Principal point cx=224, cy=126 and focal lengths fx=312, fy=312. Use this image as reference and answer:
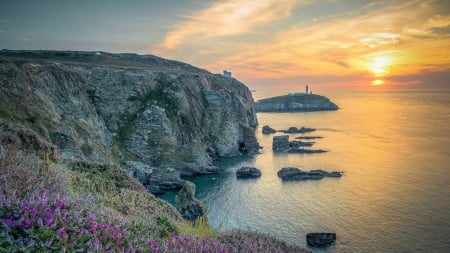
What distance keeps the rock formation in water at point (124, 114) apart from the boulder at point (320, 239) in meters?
35.8

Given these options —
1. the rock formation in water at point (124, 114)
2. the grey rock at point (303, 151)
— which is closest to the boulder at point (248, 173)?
the rock formation in water at point (124, 114)

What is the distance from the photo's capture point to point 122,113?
93188 mm

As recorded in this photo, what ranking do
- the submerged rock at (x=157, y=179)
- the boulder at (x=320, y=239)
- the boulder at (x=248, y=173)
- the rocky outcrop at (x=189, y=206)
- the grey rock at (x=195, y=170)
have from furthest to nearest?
the grey rock at (x=195, y=170) < the boulder at (x=248, y=173) < the submerged rock at (x=157, y=179) < the boulder at (x=320, y=239) < the rocky outcrop at (x=189, y=206)

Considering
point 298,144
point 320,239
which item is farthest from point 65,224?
point 298,144

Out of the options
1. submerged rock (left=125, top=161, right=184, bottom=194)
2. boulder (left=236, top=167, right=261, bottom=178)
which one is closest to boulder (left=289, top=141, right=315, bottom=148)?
boulder (left=236, top=167, right=261, bottom=178)

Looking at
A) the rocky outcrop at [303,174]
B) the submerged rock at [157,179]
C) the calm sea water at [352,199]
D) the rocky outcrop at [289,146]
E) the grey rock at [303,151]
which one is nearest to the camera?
the calm sea water at [352,199]

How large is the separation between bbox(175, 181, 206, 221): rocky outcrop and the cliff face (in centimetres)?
2106

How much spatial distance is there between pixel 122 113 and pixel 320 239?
228ft

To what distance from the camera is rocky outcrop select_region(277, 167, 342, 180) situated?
7675 cm

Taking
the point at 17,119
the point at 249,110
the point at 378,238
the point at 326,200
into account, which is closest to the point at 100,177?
the point at 378,238

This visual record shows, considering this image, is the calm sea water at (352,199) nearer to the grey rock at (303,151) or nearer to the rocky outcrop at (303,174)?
the rocky outcrop at (303,174)

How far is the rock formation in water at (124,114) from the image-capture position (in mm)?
62250

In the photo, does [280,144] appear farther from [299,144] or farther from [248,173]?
[248,173]

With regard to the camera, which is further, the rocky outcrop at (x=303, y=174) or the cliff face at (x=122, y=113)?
the rocky outcrop at (x=303, y=174)
